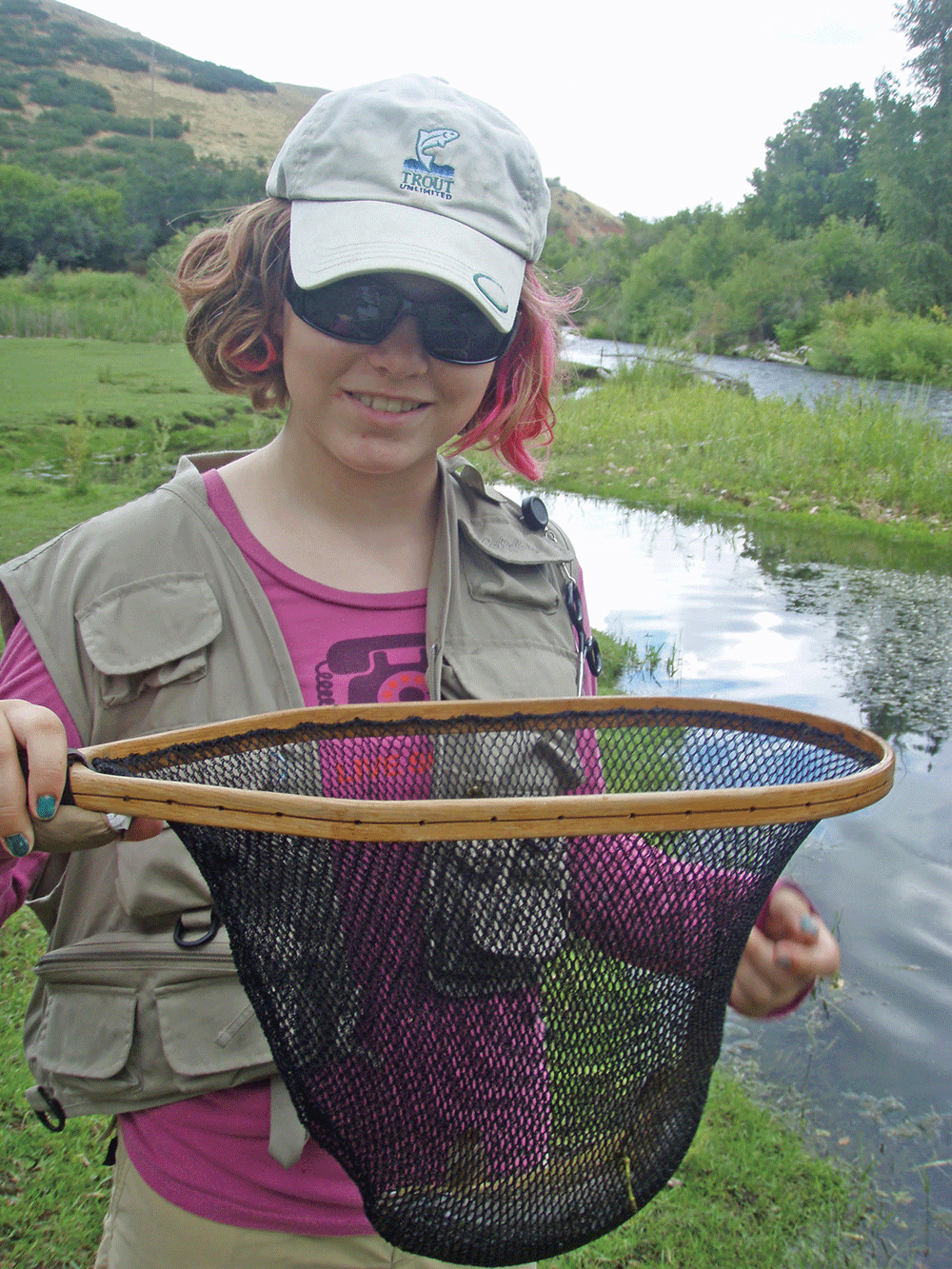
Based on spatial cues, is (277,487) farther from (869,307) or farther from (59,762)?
(869,307)

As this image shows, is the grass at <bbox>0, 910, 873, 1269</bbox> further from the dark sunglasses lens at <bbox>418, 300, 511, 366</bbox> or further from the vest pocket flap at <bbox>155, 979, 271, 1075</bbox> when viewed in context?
the dark sunglasses lens at <bbox>418, 300, 511, 366</bbox>

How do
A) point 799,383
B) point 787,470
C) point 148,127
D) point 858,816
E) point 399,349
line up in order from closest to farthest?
point 399,349
point 858,816
point 787,470
point 799,383
point 148,127

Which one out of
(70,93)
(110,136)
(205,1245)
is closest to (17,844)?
(205,1245)

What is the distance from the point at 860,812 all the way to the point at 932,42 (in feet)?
149

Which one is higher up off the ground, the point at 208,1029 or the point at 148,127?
the point at 148,127

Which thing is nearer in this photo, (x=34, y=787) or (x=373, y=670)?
(x=34, y=787)

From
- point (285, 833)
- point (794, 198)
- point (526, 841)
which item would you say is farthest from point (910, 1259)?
point (794, 198)

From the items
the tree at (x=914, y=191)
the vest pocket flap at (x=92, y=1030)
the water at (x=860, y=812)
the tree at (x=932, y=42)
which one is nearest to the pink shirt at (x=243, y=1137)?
the vest pocket flap at (x=92, y=1030)

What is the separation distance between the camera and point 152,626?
1176 mm

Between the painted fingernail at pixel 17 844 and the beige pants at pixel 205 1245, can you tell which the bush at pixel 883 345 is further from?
the painted fingernail at pixel 17 844

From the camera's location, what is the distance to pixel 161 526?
1.28 meters

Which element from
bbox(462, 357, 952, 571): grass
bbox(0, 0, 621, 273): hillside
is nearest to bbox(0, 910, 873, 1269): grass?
bbox(462, 357, 952, 571): grass

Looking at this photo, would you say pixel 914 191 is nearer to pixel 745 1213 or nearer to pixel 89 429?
pixel 89 429

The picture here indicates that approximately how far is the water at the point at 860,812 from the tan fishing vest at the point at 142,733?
1888 mm
